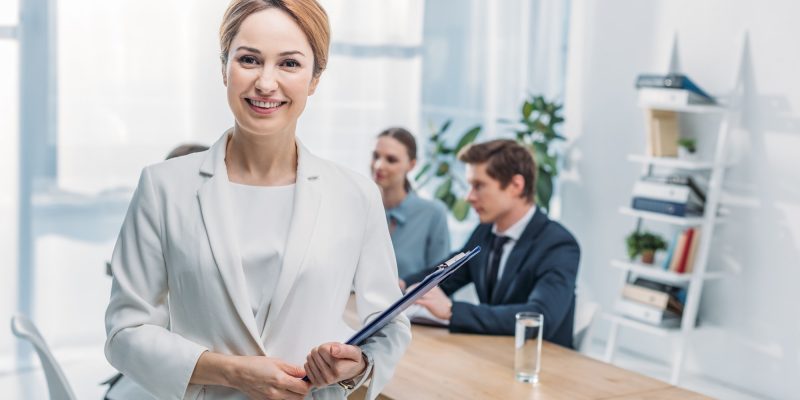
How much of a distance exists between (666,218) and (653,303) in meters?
0.43

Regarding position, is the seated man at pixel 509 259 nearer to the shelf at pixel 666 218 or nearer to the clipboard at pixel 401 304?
the clipboard at pixel 401 304

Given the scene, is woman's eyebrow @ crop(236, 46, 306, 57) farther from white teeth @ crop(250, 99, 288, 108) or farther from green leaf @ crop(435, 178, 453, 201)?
green leaf @ crop(435, 178, 453, 201)

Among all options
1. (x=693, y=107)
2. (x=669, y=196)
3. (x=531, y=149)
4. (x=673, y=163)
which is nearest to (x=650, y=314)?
(x=669, y=196)

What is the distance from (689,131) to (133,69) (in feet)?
9.03

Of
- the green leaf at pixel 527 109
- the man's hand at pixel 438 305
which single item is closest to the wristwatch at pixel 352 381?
the man's hand at pixel 438 305

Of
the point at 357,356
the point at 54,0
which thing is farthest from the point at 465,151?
the point at 54,0

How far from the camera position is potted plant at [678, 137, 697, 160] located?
4.80m

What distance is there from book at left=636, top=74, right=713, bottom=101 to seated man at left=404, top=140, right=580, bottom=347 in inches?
65.8

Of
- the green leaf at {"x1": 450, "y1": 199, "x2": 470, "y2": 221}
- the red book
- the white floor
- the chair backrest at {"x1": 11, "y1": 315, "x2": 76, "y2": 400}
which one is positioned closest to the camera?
the chair backrest at {"x1": 11, "y1": 315, "x2": 76, "y2": 400}

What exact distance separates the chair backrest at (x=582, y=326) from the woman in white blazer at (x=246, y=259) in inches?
63.9

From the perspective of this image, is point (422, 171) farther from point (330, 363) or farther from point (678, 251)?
point (330, 363)

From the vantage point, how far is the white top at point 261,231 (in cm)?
149

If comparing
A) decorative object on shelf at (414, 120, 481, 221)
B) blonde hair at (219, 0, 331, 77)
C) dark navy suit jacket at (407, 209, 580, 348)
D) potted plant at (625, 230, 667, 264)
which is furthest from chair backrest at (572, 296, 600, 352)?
decorative object on shelf at (414, 120, 481, 221)

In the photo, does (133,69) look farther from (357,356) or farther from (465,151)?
(357,356)
